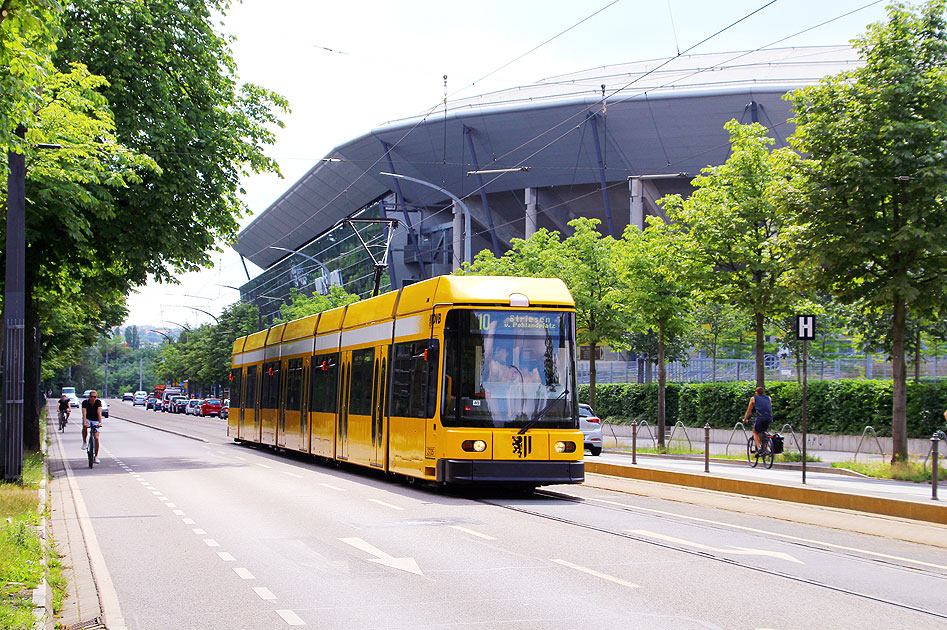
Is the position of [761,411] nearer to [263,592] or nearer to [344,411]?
[344,411]

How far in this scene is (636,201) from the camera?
2168 inches

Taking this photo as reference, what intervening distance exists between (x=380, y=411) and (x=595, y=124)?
36646 mm

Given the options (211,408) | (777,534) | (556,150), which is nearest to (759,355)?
(777,534)

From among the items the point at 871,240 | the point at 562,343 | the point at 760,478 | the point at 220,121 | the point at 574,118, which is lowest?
the point at 760,478

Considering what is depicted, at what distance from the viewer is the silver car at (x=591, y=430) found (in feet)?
106

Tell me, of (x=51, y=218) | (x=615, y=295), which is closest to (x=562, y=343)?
(x=51, y=218)

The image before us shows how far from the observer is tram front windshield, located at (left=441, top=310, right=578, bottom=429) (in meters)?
16.2

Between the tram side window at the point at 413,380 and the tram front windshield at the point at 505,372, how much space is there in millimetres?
441

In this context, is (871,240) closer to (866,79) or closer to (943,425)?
(866,79)

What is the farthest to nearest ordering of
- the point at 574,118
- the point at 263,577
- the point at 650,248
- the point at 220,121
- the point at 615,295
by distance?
the point at 574,118
the point at 615,295
the point at 650,248
the point at 220,121
the point at 263,577

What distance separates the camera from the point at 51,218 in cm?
2323

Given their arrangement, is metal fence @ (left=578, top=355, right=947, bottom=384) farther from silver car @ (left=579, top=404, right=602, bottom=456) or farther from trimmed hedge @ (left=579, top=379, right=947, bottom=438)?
silver car @ (left=579, top=404, right=602, bottom=456)

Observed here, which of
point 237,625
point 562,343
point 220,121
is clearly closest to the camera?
point 237,625

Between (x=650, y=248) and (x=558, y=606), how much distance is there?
25371 mm
